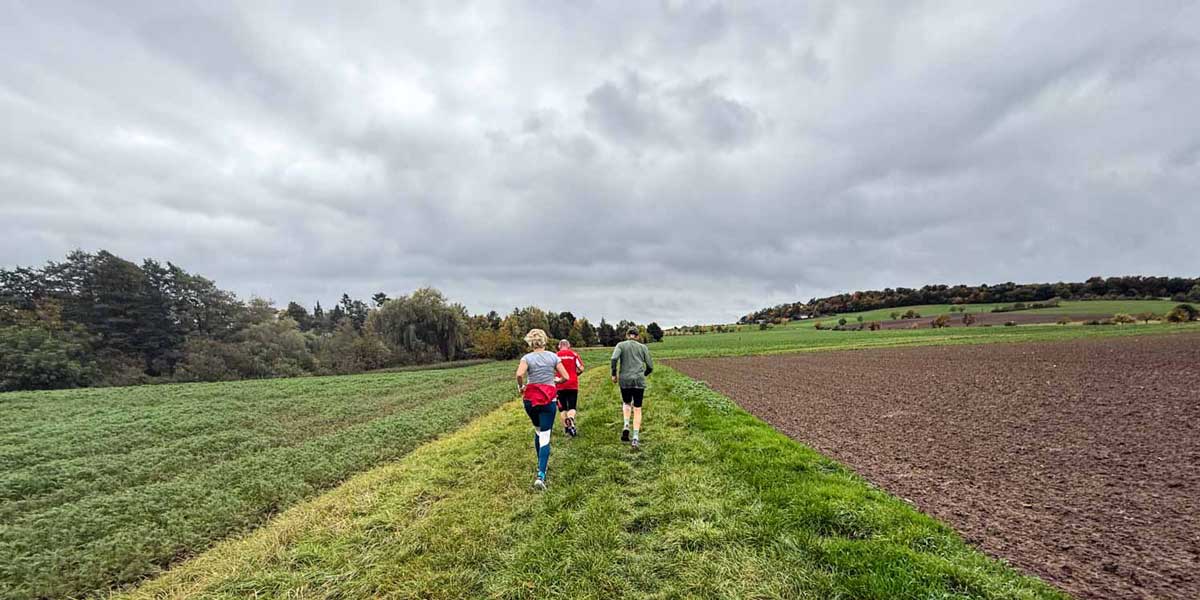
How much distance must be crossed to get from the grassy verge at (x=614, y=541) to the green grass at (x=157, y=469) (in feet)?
4.51

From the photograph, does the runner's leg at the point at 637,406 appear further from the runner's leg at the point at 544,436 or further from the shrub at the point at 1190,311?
the shrub at the point at 1190,311

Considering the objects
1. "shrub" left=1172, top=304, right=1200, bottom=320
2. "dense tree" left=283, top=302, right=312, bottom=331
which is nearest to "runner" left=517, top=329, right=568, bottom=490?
"shrub" left=1172, top=304, right=1200, bottom=320

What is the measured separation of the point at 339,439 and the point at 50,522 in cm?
528

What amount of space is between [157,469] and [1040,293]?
140 meters

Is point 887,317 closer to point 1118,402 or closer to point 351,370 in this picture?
point 1118,402

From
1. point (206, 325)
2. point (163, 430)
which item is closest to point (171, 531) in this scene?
point (163, 430)

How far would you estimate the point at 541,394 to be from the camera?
6.58 meters

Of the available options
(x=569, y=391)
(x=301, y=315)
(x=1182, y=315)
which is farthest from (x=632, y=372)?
(x=301, y=315)

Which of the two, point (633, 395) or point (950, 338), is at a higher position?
point (633, 395)

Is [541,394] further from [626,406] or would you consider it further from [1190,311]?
[1190,311]

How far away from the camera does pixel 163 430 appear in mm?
13195

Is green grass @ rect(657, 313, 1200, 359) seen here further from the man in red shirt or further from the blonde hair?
the blonde hair

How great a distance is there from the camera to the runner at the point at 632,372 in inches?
325

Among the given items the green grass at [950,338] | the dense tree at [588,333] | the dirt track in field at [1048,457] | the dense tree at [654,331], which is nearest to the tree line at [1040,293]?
the green grass at [950,338]
